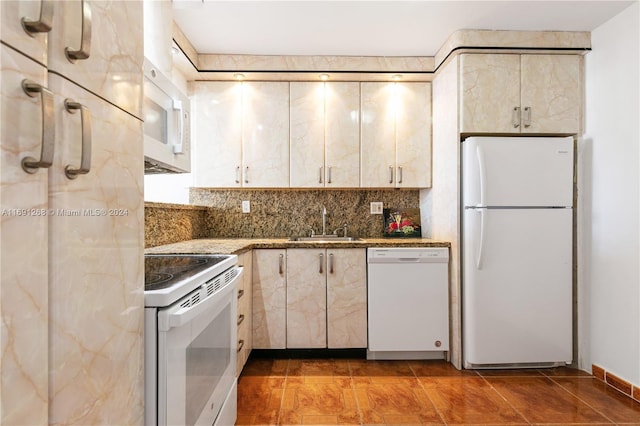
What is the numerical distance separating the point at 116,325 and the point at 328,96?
256 centimetres

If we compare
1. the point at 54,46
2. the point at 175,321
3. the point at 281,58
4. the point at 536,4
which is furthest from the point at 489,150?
the point at 54,46

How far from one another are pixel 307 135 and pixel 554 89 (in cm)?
185

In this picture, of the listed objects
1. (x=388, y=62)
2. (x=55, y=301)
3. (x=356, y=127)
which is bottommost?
(x=55, y=301)

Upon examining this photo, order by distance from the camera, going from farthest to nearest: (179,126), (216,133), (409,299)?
(216,133) → (409,299) → (179,126)

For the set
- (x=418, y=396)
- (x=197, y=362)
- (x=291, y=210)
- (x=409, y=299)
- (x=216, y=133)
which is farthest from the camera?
(x=291, y=210)

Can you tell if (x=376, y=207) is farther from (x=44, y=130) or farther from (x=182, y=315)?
(x=44, y=130)

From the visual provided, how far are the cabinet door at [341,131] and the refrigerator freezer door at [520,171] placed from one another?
0.95 m

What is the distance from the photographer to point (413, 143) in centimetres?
307

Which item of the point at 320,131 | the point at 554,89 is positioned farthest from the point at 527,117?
the point at 320,131

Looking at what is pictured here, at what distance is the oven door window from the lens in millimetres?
1066

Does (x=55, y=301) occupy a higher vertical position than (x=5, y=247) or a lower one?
lower

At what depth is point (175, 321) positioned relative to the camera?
1.06 metres

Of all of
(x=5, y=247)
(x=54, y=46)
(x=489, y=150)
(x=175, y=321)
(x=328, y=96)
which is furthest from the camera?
(x=328, y=96)

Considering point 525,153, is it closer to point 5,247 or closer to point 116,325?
point 116,325
